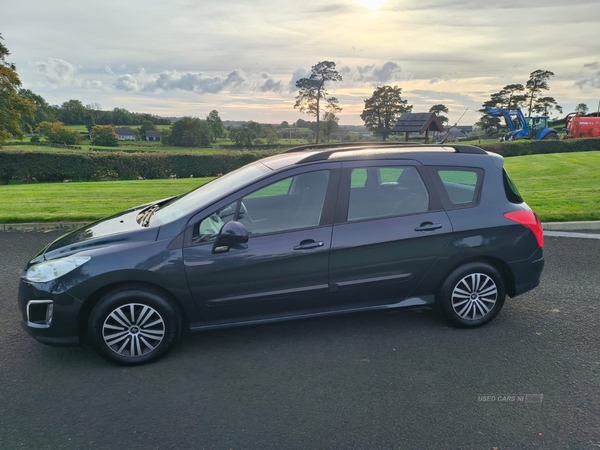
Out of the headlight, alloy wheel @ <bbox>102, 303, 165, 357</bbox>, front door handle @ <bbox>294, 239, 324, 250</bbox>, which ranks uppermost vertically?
front door handle @ <bbox>294, 239, 324, 250</bbox>

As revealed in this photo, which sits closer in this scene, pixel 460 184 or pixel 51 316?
pixel 51 316

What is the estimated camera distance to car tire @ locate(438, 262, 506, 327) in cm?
426

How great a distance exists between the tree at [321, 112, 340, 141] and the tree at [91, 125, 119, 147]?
2612 centimetres

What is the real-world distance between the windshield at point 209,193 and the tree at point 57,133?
54.7 metres

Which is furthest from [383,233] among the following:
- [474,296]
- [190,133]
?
[190,133]

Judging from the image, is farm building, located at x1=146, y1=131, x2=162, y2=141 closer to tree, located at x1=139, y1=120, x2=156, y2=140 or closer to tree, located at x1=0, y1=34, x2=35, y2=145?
tree, located at x1=139, y1=120, x2=156, y2=140

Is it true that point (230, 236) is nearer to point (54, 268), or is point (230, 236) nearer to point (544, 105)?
point (54, 268)

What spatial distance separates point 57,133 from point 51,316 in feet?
197

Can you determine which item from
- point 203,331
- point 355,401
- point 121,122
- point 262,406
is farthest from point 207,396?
point 121,122

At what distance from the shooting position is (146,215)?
14.6 ft

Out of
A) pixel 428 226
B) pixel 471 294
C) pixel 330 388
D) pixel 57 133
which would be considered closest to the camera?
pixel 330 388

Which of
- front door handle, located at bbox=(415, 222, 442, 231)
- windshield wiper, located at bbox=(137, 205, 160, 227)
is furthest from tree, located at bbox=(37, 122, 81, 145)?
front door handle, located at bbox=(415, 222, 442, 231)

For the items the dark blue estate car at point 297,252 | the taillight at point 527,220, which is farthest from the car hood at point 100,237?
the taillight at point 527,220

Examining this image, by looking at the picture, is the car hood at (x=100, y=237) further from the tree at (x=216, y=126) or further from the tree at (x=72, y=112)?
the tree at (x=72, y=112)
